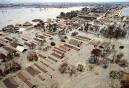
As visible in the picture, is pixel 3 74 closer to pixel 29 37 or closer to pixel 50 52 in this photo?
pixel 50 52

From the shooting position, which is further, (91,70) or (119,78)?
(91,70)

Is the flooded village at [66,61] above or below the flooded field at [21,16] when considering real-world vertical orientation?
below

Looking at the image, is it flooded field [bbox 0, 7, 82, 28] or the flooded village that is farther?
flooded field [bbox 0, 7, 82, 28]

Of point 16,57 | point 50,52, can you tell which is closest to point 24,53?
point 16,57

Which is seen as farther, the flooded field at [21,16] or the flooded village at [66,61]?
the flooded field at [21,16]

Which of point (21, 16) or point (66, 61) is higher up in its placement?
point (21, 16)

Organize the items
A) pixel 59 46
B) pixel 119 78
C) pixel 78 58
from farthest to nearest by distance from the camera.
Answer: pixel 59 46, pixel 78 58, pixel 119 78

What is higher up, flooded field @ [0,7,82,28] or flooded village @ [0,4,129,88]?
flooded field @ [0,7,82,28]

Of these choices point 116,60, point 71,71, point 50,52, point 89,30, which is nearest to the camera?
point 71,71

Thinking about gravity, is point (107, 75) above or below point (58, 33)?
below

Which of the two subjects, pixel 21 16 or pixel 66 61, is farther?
pixel 21 16
